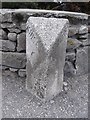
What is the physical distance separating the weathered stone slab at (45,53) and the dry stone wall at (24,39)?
0.38m

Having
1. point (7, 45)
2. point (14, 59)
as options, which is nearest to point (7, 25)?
point (7, 45)

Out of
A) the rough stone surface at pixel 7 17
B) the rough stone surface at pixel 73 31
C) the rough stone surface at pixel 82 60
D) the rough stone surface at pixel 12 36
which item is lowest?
the rough stone surface at pixel 82 60

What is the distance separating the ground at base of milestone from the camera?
7.55 feet

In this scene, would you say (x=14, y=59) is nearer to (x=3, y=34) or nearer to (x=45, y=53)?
(x=3, y=34)

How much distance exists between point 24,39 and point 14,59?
0.34 meters

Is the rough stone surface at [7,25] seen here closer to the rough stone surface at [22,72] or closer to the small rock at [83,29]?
the rough stone surface at [22,72]

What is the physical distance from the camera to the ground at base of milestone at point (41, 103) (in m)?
2.30

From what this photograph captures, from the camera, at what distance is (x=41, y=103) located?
8.06 feet

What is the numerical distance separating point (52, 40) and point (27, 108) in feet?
2.81

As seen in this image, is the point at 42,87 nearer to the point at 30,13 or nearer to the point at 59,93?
the point at 59,93

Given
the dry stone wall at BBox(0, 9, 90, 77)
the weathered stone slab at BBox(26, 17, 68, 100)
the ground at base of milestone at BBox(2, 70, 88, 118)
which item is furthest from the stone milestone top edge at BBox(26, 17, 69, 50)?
the ground at base of milestone at BBox(2, 70, 88, 118)

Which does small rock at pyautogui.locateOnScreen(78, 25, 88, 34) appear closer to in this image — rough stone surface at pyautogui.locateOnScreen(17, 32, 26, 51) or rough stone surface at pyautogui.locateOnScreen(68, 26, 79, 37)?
rough stone surface at pyautogui.locateOnScreen(68, 26, 79, 37)

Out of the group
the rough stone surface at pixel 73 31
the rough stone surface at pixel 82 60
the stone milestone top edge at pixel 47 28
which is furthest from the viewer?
the rough stone surface at pixel 82 60

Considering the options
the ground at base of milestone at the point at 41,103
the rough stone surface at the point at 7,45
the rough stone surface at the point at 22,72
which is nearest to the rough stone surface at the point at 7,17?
the rough stone surface at the point at 7,45
